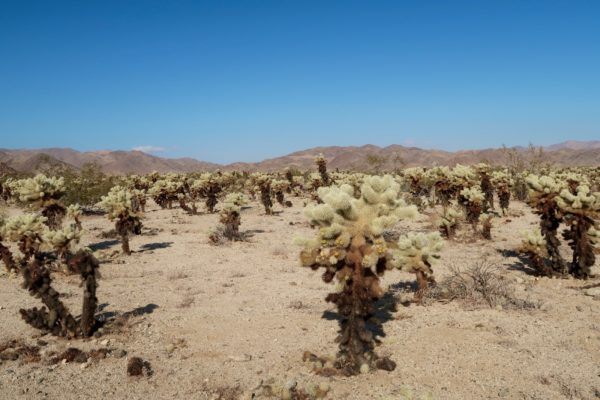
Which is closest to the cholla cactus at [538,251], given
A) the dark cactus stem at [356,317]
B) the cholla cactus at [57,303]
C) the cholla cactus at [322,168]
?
the dark cactus stem at [356,317]

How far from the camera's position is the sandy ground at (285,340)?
210 inches

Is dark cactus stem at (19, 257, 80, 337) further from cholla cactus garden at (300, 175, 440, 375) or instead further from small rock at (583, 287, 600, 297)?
small rock at (583, 287, 600, 297)

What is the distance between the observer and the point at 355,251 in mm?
5582

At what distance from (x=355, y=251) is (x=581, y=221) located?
641 cm

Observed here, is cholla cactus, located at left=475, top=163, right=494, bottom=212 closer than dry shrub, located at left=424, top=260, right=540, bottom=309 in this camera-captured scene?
No

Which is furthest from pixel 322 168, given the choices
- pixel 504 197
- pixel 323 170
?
pixel 504 197

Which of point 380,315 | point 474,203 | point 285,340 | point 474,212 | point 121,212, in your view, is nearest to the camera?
point 285,340

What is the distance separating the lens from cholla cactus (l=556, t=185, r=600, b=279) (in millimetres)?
8938

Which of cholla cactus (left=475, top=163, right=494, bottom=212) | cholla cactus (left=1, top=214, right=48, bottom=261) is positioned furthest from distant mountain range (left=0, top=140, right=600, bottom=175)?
cholla cactus (left=1, top=214, right=48, bottom=261)

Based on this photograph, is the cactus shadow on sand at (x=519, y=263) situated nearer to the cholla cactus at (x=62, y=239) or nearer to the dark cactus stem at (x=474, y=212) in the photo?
the dark cactus stem at (x=474, y=212)

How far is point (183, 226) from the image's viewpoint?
720 inches

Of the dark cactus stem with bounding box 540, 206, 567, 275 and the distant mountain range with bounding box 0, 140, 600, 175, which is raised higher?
the distant mountain range with bounding box 0, 140, 600, 175

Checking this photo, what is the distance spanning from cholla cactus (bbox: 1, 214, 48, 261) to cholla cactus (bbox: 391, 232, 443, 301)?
871 centimetres

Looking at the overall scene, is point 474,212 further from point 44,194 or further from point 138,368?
point 44,194
